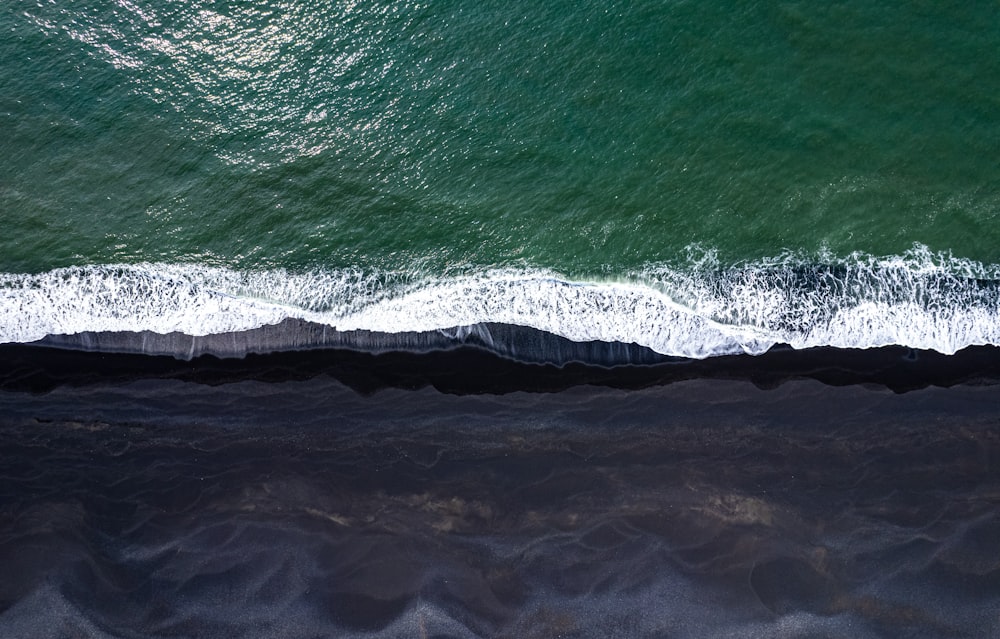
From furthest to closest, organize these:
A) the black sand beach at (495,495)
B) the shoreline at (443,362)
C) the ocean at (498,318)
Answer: the shoreline at (443,362), the ocean at (498,318), the black sand beach at (495,495)

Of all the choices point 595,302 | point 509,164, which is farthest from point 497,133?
point 595,302

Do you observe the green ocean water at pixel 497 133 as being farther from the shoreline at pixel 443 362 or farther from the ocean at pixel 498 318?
the shoreline at pixel 443 362

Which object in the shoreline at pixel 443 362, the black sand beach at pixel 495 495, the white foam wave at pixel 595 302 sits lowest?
the black sand beach at pixel 495 495

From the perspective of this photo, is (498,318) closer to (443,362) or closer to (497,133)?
(443,362)

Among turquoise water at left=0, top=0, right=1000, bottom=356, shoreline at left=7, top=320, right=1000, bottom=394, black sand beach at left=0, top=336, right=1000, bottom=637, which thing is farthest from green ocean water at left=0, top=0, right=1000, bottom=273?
black sand beach at left=0, top=336, right=1000, bottom=637

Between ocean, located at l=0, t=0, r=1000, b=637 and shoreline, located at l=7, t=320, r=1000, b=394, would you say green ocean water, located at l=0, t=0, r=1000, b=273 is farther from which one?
shoreline, located at l=7, t=320, r=1000, b=394

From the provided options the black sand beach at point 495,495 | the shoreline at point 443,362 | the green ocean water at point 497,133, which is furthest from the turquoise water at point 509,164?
the black sand beach at point 495,495
